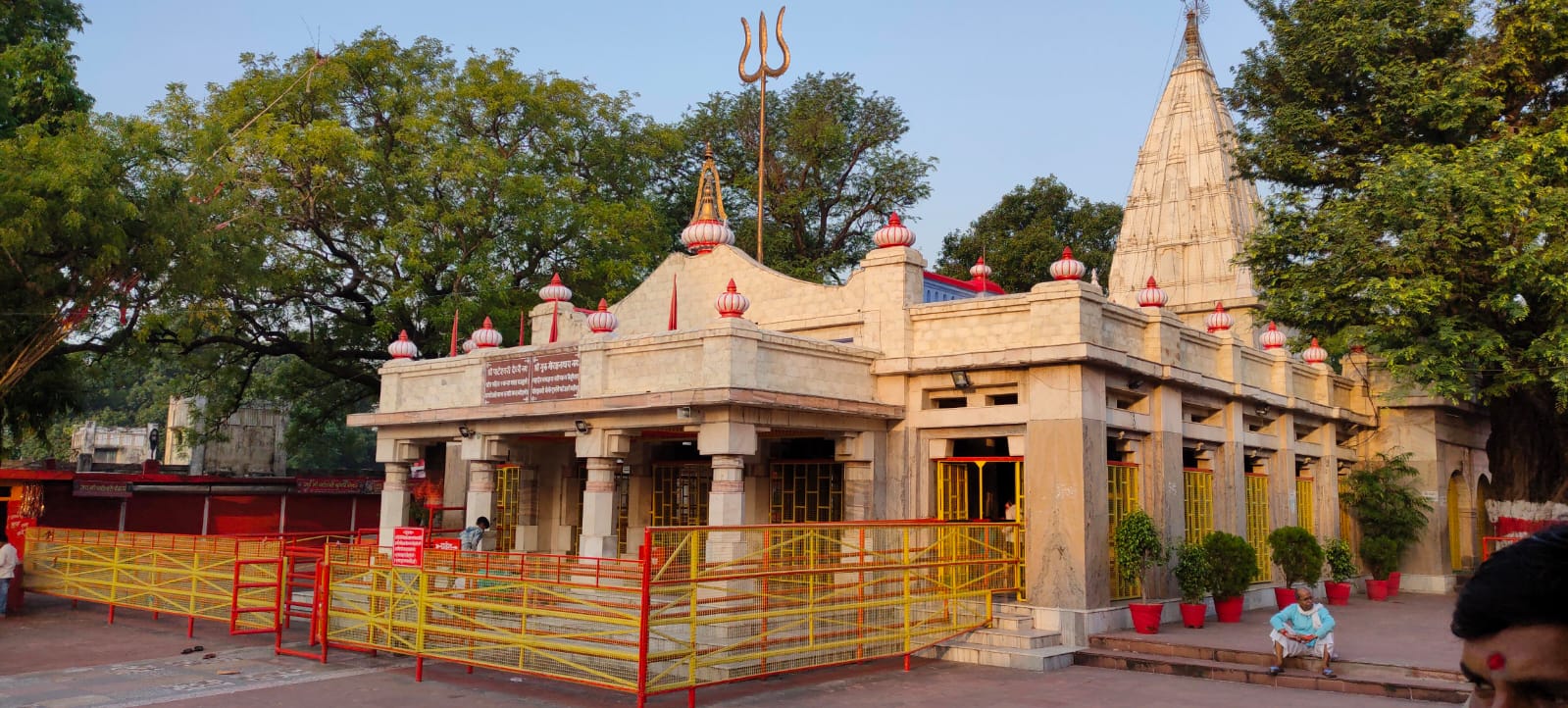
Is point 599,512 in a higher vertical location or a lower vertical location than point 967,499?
lower

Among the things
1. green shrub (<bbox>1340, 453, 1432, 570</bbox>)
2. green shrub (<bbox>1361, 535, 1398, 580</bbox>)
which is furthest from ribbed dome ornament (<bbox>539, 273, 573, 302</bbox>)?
green shrub (<bbox>1361, 535, 1398, 580</bbox>)

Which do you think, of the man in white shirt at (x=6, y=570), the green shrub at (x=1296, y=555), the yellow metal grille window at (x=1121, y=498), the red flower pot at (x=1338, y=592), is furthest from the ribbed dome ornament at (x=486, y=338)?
the red flower pot at (x=1338, y=592)

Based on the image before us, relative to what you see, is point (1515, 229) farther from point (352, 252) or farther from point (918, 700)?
point (352, 252)

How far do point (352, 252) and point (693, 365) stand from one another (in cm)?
1862

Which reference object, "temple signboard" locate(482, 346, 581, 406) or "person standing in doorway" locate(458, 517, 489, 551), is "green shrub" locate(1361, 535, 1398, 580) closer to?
"temple signboard" locate(482, 346, 581, 406)

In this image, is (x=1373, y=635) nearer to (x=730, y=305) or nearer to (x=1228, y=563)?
(x=1228, y=563)

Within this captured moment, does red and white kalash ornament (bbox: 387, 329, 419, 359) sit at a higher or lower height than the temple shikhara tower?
lower

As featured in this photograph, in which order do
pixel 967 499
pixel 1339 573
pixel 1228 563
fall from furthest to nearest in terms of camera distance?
pixel 1339 573 < pixel 967 499 < pixel 1228 563

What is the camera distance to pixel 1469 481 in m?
27.5

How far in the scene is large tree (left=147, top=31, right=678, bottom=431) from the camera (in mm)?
29750

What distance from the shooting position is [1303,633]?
13.7 m

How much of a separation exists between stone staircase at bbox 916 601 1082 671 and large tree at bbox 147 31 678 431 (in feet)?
60.2

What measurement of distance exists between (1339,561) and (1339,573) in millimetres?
229

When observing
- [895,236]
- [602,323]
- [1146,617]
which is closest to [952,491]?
[1146,617]
